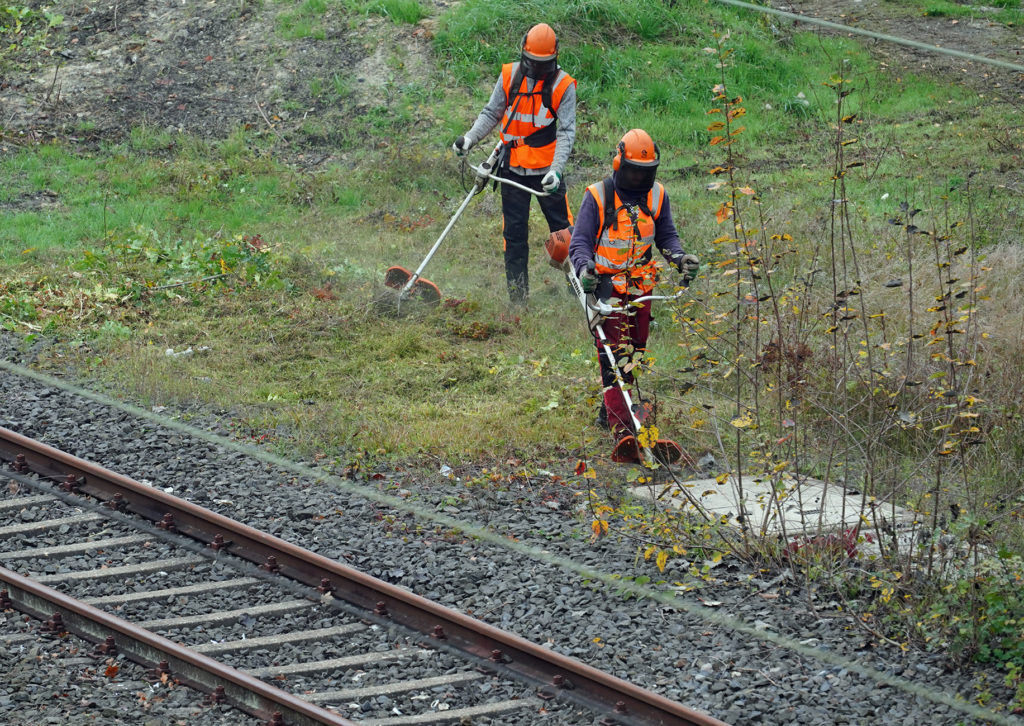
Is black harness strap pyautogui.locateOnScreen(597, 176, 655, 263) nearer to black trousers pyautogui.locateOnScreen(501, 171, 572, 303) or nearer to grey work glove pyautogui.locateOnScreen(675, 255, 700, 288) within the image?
grey work glove pyautogui.locateOnScreen(675, 255, 700, 288)

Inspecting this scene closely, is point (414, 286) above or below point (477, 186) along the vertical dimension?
below

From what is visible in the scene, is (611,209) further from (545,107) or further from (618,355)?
(545,107)

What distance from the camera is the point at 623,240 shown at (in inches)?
302

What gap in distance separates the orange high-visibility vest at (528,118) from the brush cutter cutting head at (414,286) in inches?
51.2

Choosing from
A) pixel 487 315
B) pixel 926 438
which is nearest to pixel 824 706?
pixel 926 438

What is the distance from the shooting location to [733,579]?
639cm

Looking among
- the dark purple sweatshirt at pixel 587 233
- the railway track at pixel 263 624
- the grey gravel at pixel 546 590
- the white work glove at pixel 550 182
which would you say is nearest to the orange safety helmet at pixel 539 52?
the white work glove at pixel 550 182

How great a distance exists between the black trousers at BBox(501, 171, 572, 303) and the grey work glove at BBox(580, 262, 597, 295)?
2.61 m

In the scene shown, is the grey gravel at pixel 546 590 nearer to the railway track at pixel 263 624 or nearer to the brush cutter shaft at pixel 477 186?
the railway track at pixel 263 624

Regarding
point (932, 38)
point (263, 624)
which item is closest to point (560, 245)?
point (263, 624)

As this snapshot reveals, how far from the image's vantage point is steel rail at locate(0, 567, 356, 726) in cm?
511

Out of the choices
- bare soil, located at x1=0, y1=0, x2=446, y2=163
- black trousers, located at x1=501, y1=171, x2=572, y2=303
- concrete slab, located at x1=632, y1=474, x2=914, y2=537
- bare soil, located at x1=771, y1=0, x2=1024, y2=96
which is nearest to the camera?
concrete slab, located at x1=632, y1=474, x2=914, y2=537

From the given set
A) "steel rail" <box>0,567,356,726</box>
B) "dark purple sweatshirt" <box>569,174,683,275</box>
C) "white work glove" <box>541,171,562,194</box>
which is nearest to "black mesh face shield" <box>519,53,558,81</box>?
"white work glove" <box>541,171,562,194</box>

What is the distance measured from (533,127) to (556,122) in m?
0.20
